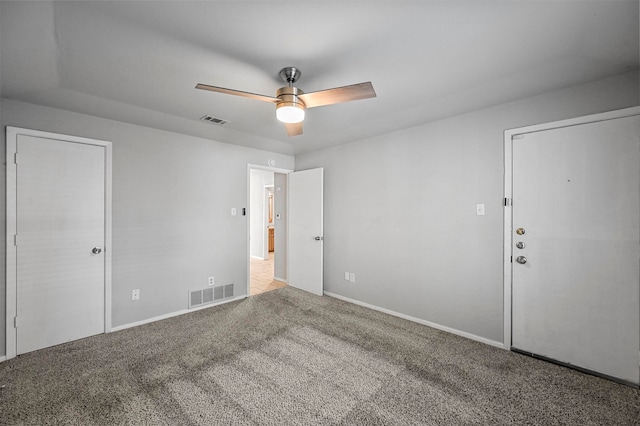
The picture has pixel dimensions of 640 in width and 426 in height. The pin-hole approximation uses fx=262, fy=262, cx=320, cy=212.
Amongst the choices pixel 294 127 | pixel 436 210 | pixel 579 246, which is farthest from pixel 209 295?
pixel 579 246

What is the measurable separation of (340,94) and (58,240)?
311 centimetres

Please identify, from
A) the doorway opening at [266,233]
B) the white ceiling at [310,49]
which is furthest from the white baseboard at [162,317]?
the white ceiling at [310,49]

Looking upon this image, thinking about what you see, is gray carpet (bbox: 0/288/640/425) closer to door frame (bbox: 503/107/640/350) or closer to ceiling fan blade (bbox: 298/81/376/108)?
door frame (bbox: 503/107/640/350)

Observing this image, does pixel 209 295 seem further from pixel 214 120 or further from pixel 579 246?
pixel 579 246

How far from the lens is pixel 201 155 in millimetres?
3656

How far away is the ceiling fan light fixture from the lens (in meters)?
1.93

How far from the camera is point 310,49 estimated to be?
1.73 meters

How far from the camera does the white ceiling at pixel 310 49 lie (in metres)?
1.42

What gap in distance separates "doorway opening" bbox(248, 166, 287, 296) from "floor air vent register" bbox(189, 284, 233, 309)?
36 cm

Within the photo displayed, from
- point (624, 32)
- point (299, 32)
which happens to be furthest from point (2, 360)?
point (624, 32)

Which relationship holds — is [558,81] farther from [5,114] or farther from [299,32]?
[5,114]

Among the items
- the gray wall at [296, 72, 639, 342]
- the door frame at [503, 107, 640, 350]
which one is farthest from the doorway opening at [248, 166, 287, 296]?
the door frame at [503, 107, 640, 350]

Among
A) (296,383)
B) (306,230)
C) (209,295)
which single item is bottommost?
(296,383)

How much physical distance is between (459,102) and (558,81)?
721 mm
